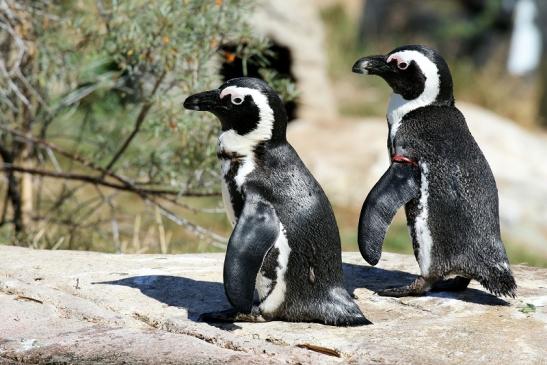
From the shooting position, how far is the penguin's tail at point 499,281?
417 centimetres

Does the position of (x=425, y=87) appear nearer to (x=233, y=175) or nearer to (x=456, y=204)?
(x=456, y=204)

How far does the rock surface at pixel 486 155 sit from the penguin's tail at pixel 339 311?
17.0 feet

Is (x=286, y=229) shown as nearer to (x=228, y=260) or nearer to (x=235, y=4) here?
(x=228, y=260)

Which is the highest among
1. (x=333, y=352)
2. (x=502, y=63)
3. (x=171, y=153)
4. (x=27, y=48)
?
(x=502, y=63)

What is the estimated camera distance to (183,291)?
4293 millimetres

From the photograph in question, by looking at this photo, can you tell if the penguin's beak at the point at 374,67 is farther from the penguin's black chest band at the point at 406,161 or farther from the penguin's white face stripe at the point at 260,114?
the penguin's white face stripe at the point at 260,114

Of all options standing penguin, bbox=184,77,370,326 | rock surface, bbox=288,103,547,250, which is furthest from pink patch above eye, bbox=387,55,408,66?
rock surface, bbox=288,103,547,250

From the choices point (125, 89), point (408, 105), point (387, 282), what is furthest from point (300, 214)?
point (125, 89)

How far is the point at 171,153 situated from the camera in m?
6.34

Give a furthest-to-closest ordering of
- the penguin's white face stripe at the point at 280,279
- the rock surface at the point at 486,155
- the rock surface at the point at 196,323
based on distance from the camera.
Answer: the rock surface at the point at 486,155 < the penguin's white face stripe at the point at 280,279 < the rock surface at the point at 196,323

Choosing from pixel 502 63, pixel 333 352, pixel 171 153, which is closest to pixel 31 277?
pixel 333 352

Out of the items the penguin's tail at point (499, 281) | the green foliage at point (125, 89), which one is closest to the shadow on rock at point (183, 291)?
the penguin's tail at point (499, 281)

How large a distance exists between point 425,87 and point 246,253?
4.07 feet

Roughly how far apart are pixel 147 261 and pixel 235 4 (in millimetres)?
2020
